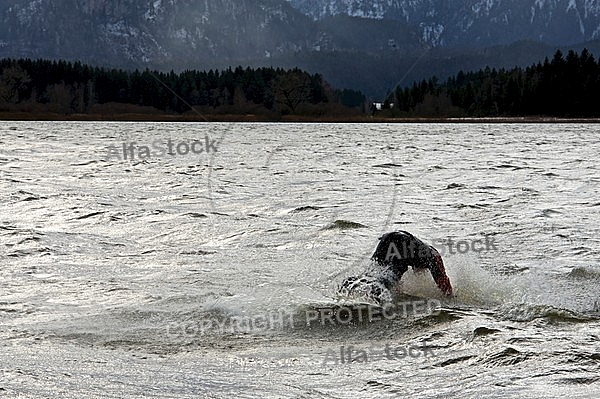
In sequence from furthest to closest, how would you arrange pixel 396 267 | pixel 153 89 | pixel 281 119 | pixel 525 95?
pixel 153 89 < pixel 525 95 < pixel 281 119 < pixel 396 267

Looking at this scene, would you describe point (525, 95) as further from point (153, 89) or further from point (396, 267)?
point (396, 267)

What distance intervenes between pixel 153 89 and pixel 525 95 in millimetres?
66634

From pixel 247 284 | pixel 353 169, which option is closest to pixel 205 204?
pixel 247 284

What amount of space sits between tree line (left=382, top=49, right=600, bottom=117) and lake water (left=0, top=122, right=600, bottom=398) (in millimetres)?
93106

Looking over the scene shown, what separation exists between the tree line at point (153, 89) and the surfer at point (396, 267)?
11543 cm

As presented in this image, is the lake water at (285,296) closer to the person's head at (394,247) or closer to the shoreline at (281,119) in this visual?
the person's head at (394,247)

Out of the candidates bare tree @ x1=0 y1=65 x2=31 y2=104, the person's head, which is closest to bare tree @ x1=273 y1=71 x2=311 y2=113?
bare tree @ x1=0 y1=65 x2=31 y2=104

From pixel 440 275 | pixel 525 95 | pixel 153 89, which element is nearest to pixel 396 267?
pixel 440 275

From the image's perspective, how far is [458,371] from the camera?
6254mm

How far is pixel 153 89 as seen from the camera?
14062 centimetres

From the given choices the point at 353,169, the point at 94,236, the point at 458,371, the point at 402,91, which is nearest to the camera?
the point at 458,371

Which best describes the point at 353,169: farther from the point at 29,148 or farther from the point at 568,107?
the point at 568,107

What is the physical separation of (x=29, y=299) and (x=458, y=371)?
500 centimetres

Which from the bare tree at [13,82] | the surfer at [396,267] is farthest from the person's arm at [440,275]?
the bare tree at [13,82]
